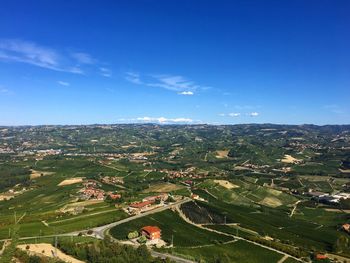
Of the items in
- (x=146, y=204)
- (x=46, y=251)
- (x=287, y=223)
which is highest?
(x=146, y=204)

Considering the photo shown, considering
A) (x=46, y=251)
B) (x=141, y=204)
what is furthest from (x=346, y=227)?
(x=46, y=251)

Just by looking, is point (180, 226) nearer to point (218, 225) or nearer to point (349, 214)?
point (218, 225)

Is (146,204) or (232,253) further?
(146,204)

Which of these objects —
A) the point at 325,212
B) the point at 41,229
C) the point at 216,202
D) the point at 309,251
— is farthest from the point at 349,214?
the point at 41,229

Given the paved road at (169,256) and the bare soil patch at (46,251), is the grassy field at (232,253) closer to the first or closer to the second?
the paved road at (169,256)

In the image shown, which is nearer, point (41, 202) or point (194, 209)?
point (194, 209)

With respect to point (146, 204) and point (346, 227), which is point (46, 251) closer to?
point (146, 204)

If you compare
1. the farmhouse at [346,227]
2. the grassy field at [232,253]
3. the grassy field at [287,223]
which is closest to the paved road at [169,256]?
the grassy field at [232,253]

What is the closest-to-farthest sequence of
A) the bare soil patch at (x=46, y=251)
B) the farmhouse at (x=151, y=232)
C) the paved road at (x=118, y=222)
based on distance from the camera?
the bare soil patch at (x=46, y=251), the farmhouse at (x=151, y=232), the paved road at (x=118, y=222)

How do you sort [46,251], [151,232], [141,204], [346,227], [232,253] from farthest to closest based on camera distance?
1. [346,227]
2. [141,204]
3. [151,232]
4. [232,253]
5. [46,251]
